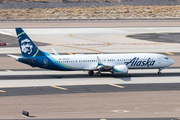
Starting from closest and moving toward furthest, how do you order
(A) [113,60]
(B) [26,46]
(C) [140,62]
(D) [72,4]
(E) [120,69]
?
(E) [120,69] → (B) [26,46] → (A) [113,60] → (C) [140,62] → (D) [72,4]

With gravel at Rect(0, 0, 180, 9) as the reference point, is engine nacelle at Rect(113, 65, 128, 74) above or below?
below

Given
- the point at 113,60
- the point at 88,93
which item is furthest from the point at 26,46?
the point at 88,93

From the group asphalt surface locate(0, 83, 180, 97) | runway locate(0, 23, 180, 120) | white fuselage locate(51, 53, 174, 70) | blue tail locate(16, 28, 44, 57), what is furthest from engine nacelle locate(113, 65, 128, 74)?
blue tail locate(16, 28, 44, 57)

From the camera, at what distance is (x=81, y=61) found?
46.9 metres

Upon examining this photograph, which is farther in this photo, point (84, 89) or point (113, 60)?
point (113, 60)

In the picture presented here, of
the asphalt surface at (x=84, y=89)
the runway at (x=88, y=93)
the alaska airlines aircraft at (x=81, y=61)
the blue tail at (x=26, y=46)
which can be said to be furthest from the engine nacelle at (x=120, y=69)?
the blue tail at (x=26, y=46)

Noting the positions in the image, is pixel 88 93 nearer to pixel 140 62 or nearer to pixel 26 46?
pixel 140 62

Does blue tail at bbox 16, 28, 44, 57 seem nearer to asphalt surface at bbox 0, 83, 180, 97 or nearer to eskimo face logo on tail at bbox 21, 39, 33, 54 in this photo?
A: eskimo face logo on tail at bbox 21, 39, 33, 54

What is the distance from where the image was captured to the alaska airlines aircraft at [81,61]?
4584 centimetres

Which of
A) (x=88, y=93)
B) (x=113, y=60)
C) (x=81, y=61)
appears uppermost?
(x=113, y=60)

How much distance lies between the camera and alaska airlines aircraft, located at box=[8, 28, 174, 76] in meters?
45.8

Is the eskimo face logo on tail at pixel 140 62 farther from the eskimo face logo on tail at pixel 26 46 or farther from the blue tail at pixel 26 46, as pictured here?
the eskimo face logo on tail at pixel 26 46

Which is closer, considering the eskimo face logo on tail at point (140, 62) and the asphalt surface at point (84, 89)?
the asphalt surface at point (84, 89)

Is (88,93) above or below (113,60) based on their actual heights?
below
